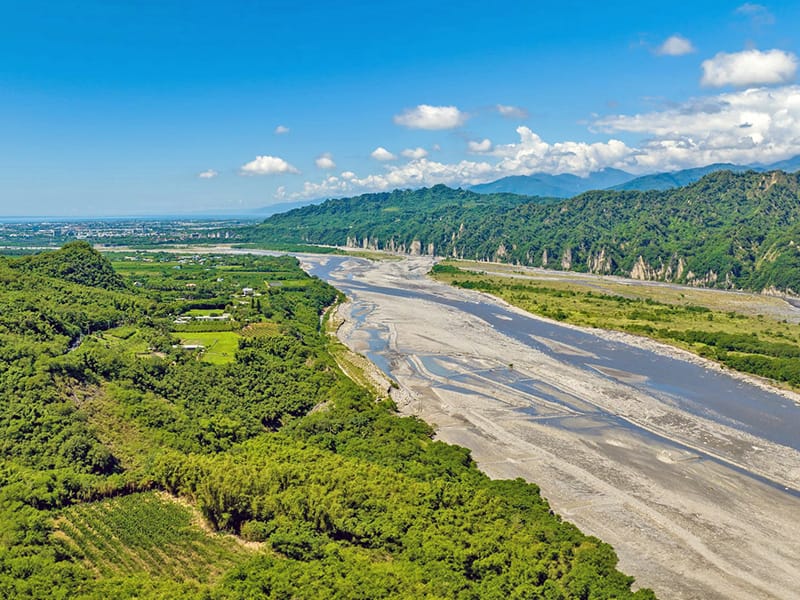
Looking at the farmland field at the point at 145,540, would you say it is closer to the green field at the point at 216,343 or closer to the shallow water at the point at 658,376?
the green field at the point at 216,343

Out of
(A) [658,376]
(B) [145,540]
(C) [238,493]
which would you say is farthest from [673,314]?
(B) [145,540]

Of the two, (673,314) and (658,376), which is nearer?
(658,376)

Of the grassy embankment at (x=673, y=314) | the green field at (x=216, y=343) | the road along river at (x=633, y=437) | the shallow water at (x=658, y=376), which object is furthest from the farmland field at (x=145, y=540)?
the grassy embankment at (x=673, y=314)

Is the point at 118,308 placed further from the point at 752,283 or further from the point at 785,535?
the point at 752,283

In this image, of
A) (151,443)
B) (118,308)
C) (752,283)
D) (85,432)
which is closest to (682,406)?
(151,443)

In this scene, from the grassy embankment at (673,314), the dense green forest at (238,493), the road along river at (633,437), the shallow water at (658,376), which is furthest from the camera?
the grassy embankment at (673,314)

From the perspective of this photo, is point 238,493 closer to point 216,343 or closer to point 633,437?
point 633,437
